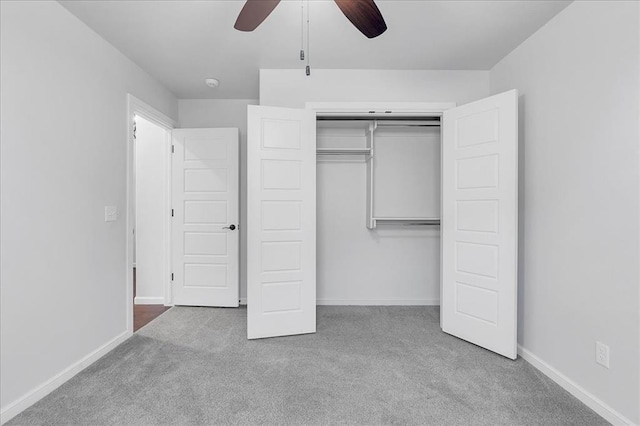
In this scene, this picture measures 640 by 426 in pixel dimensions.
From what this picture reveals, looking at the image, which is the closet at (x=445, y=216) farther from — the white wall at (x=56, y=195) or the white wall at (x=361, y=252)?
the white wall at (x=56, y=195)

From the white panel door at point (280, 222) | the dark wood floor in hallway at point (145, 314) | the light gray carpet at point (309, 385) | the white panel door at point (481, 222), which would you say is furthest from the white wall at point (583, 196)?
the dark wood floor in hallway at point (145, 314)

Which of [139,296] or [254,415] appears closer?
[254,415]

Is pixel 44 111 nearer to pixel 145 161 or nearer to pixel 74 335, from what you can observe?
pixel 74 335

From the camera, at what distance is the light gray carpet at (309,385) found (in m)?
1.75

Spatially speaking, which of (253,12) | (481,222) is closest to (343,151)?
(481,222)

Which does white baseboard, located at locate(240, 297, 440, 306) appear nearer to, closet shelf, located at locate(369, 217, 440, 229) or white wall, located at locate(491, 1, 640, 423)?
closet shelf, located at locate(369, 217, 440, 229)

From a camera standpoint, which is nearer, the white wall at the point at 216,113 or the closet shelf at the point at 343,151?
the closet shelf at the point at 343,151

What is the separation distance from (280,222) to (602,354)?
2.40 m

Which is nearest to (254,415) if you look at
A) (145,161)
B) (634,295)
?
(634,295)

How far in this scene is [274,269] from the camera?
2.78 m

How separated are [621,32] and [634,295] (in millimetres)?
1478

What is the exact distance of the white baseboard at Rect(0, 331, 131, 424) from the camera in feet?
5.62

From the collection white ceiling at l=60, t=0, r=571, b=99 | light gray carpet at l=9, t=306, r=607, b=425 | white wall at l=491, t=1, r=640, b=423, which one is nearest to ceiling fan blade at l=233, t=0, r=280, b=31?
white ceiling at l=60, t=0, r=571, b=99

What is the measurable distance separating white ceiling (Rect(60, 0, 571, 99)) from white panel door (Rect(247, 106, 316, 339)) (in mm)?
553
